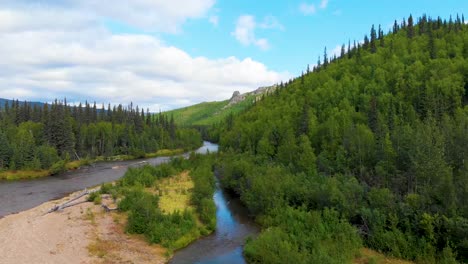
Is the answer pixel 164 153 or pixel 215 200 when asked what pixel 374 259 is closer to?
pixel 215 200

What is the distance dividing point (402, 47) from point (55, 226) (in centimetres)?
14445

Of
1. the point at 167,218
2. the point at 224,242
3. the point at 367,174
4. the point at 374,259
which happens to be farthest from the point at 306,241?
the point at 367,174

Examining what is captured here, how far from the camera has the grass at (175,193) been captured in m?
49.8

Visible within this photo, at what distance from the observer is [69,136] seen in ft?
368

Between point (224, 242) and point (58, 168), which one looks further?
point (58, 168)

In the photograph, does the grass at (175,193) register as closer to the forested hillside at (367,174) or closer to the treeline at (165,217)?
the treeline at (165,217)

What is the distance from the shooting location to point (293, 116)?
109500 millimetres

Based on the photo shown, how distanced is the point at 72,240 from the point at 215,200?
2795cm

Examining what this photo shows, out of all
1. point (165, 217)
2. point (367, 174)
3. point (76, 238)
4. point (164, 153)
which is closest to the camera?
point (76, 238)

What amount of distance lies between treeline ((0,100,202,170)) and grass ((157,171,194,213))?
43609mm

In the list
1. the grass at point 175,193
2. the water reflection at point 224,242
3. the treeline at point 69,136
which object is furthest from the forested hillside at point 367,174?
the treeline at point 69,136

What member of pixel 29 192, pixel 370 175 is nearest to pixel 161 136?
pixel 29 192

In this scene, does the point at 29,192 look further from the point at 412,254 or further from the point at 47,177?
the point at 412,254

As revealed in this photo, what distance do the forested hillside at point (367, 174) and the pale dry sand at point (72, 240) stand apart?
41.2 ft
